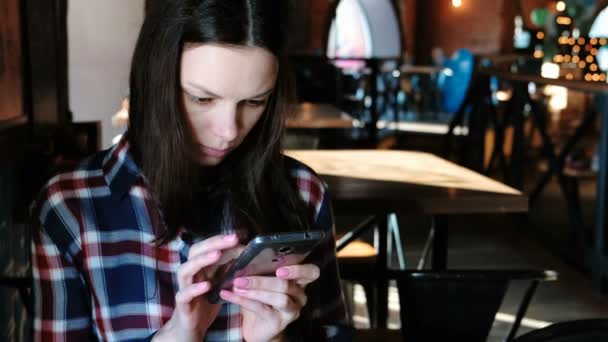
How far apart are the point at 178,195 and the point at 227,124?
15 centimetres

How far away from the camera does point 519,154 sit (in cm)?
524

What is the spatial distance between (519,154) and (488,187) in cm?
308

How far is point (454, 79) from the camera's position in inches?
569

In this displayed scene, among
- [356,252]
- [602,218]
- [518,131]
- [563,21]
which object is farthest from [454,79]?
[356,252]

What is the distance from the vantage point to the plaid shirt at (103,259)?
114 centimetres

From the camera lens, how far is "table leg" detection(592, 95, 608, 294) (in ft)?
12.7

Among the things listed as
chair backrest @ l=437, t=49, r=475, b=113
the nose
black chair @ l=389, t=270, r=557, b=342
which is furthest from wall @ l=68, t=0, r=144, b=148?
chair backrest @ l=437, t=49, r=475, b=113

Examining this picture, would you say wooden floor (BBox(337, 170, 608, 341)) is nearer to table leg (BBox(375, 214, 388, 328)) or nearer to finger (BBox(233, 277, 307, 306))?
table leg (BBox(375, 214, 388, 328))

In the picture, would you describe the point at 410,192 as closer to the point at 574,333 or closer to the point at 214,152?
the point at 214,152

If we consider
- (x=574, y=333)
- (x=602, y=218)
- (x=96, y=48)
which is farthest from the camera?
(x=602, y=218)

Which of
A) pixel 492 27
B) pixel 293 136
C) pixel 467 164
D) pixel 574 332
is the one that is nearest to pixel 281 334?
pixel 574 332

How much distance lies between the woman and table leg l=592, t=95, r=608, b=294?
118 inches

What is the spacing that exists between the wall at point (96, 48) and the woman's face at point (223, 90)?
83.9 inches

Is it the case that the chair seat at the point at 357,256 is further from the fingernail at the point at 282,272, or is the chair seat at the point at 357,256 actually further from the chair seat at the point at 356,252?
the fingernail at the point at 282,272
